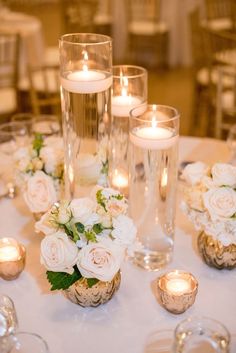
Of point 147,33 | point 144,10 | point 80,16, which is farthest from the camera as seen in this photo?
point 144,10

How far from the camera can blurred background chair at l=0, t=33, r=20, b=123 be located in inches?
139

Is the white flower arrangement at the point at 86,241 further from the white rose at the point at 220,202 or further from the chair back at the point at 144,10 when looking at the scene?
the chair back at the point at 144,10

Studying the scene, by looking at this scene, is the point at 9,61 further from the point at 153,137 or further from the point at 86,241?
the point at 86,241

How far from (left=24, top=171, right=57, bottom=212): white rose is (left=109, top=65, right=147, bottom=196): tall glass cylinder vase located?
18 cm

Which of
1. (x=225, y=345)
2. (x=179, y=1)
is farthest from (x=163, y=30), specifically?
(x=225, y=345)

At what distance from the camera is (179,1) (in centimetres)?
565

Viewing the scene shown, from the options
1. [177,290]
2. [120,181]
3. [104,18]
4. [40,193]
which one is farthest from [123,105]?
[104,18]

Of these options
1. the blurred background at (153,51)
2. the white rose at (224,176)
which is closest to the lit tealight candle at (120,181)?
the white rose at (224,176)

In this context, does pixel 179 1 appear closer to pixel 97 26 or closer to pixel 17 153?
pixel 97 26

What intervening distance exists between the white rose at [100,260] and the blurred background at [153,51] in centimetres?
156

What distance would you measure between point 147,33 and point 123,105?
4126 millimetres

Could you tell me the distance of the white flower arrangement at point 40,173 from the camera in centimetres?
149

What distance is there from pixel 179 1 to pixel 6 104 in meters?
2.73

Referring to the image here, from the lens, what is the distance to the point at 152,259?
1423mm
